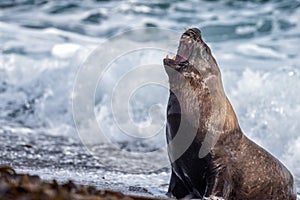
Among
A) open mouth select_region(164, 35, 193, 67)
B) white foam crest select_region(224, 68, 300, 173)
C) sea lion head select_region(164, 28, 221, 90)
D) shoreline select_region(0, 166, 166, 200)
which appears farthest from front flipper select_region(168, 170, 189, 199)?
white foam crest select_region(224, 68, 300, 173)

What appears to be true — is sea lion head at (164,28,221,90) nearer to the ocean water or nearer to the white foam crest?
the ocean water

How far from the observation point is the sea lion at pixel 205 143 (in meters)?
4.74

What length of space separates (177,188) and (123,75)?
642 centimetres

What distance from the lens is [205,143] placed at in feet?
15.6

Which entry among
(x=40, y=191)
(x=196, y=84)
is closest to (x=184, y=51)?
(x=196, y=84)

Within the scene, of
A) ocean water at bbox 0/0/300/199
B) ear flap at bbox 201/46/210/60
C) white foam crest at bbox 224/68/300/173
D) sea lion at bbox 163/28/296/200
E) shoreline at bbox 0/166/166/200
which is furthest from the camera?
white foam crest at bbox 224/68/300/173

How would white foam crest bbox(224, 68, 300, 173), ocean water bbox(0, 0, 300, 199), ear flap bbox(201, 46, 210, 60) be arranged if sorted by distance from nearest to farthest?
ear flap bbox(201, 46, 210, 60) < ocean water bbox(0, 0, 300, 199) < white foam crest bbox(224, 68, 300, 173)

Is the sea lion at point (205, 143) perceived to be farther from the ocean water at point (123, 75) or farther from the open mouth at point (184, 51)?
the ocean water at point (123, 75)

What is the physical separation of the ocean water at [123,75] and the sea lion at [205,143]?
0.50 metres

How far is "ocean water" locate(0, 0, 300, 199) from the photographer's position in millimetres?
7223

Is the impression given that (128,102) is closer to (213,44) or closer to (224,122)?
(213,44)

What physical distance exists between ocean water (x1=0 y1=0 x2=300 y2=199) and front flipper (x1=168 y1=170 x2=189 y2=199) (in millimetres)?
206

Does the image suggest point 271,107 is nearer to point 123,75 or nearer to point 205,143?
point 123,75

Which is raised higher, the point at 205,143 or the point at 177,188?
the point at 205,143
